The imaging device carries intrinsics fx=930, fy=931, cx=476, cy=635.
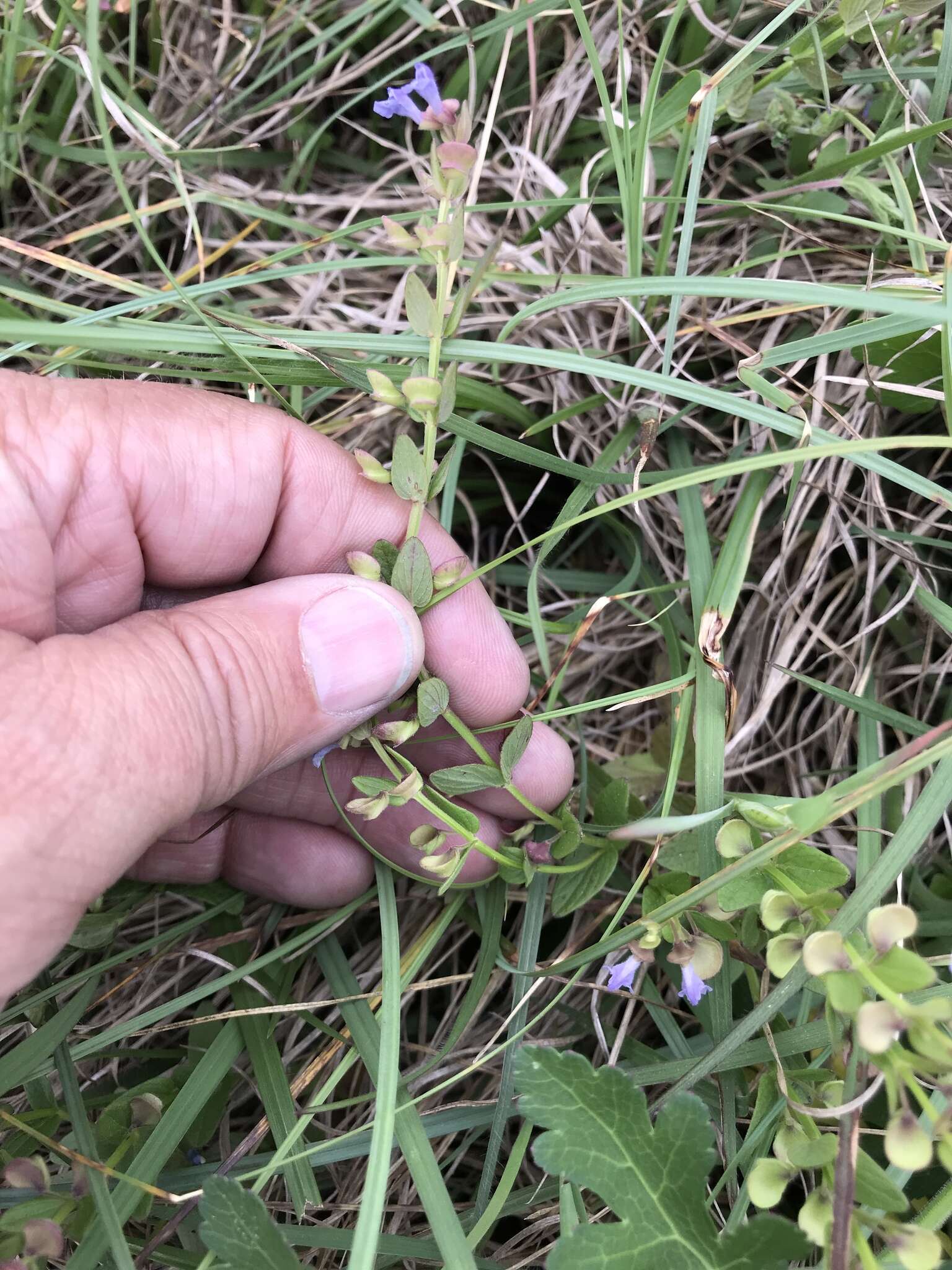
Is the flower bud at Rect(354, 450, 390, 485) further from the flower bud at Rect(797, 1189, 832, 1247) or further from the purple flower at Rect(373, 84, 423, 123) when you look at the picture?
the flower bud at Rect(797, 1189, 832, 1247)

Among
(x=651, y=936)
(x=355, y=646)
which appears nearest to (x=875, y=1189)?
(x=651, y=936)

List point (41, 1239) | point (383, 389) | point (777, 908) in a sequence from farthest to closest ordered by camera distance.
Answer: point (383, 389), point (41, 1239), point (777, 908)

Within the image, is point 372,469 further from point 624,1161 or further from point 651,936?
point 624,1161

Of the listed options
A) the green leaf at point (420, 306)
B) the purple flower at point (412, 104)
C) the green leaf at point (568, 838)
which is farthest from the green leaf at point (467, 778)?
the purple flower at point (412, 104)

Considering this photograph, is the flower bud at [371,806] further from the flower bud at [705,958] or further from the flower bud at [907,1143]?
the flower bud at [907,1143]

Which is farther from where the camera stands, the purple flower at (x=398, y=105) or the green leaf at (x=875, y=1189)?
the purple flower at (x=398, y=105)

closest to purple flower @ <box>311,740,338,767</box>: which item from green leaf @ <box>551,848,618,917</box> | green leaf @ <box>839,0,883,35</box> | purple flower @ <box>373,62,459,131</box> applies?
green leaf @ <box>551,848,618,917</box>
